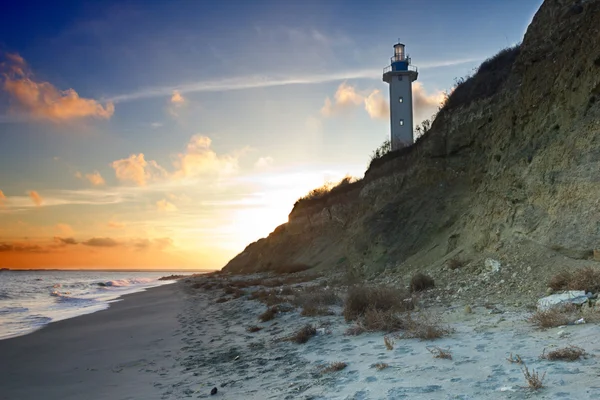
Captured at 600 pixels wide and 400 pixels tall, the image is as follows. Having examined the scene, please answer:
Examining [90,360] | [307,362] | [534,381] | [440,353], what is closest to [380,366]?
[440,353]

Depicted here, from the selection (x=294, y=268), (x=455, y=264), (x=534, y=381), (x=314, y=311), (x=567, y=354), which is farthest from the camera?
(x=294, y=268)

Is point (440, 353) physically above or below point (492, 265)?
below

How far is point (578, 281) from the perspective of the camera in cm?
766

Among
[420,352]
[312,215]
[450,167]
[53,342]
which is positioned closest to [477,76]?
[450,167]

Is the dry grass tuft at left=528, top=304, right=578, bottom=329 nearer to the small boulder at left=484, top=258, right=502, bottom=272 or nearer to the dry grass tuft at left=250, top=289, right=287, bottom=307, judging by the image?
the small boulder at left=484, top=258, right=502, bottom=272

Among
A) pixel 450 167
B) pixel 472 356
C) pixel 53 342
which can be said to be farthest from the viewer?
pixel 450 167

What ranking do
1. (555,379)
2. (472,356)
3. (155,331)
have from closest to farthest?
1. (555,379)
2. (472,356)
3. (155,331)

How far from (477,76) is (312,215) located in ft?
85.8

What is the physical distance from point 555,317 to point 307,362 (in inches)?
155

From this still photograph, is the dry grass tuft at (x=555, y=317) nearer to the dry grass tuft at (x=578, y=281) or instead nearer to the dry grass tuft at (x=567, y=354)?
the dry grass tuft at (x=578, y=281)

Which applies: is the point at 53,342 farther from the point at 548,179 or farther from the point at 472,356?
the point at 548,179

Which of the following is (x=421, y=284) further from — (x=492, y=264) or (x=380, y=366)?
(x=380, y=366)

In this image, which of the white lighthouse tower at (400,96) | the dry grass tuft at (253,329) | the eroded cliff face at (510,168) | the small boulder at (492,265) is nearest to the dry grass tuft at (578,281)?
the eroded cliff face at (510,168)

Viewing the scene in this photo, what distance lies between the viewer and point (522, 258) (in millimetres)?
10812
